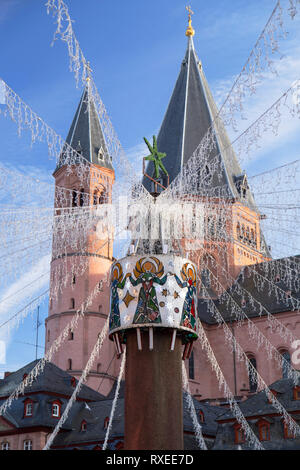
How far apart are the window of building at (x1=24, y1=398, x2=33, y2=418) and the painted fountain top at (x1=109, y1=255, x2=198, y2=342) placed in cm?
2673

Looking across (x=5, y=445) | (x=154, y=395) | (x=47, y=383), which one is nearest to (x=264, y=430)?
(x=47, y=383)

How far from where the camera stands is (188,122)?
6975cm

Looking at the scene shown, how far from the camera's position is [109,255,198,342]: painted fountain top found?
18.7m

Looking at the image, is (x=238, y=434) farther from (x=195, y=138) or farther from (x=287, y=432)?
(x=195, y=138)

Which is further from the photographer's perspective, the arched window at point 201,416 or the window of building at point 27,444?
the arched window at point 201,416

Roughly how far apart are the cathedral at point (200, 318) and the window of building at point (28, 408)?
0.07 meters

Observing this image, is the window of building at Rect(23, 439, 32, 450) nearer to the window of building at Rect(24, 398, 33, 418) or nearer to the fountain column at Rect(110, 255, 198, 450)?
the window of building at Rect(24, 398, 33, 418)

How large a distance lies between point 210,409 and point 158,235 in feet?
101

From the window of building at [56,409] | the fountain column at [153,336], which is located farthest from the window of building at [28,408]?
the fountain column at [153,336]

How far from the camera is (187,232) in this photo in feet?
74.4

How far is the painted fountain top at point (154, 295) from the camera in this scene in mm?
18734

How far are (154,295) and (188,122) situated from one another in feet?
173

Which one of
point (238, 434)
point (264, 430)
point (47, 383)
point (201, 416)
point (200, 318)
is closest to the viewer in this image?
point (264, 430)

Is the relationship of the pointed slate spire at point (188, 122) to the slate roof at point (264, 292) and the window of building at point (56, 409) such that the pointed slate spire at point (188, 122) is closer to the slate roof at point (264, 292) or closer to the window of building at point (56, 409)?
the slate roof at point (264, 292)
